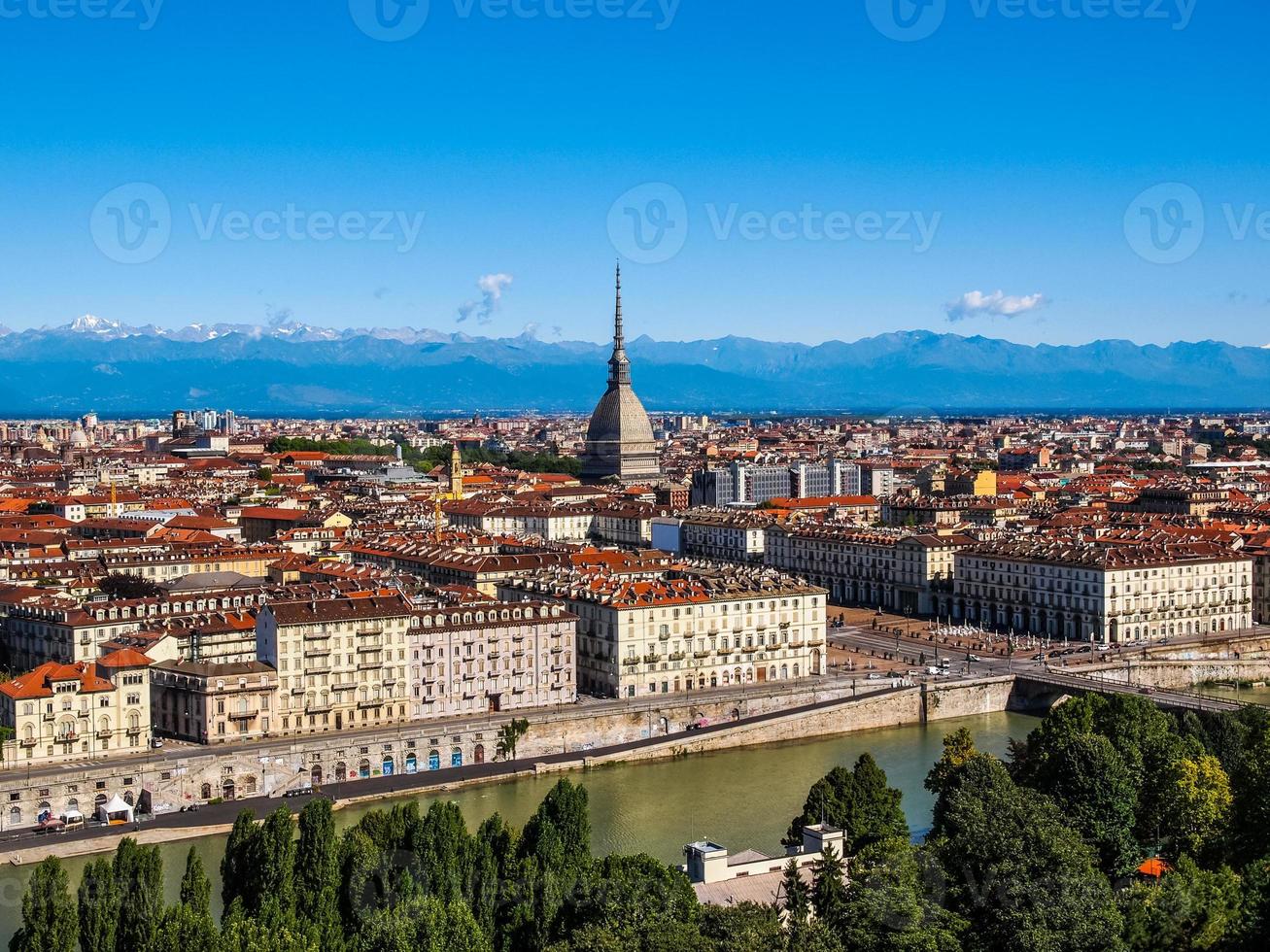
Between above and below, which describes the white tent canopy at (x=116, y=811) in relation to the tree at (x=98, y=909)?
below

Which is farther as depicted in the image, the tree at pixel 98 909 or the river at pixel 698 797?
the river at pixel 698 797

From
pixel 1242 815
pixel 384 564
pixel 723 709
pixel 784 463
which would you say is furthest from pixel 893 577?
pixel 784 463

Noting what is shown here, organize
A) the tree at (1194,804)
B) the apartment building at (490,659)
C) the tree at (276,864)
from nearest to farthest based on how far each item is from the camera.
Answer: the tree at (276,864), the tree at (1194,804), the apartment building at (490,659)

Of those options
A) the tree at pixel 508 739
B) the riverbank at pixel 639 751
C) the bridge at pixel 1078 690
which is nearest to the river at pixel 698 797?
the riverbank at pixel 639 751

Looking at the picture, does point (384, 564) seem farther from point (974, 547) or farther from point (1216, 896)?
point (1216, 896)

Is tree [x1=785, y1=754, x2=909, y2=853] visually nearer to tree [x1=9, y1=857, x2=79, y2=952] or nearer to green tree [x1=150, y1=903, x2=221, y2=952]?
green tree [x1=150, y1=903, x2=221, y2=952]

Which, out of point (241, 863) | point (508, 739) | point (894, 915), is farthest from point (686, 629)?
point (894, 915)

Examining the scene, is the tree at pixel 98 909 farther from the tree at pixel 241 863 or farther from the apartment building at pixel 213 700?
the apartment building at pixel 213 700

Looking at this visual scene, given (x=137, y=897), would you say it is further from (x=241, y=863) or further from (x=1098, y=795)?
(x=1098, y=795)

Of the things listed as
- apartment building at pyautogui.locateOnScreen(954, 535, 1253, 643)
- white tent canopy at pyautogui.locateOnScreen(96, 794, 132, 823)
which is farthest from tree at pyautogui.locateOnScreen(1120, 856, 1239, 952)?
apartment building at pyautogui.locateOnScreen(954, 535, 1253, 643)
